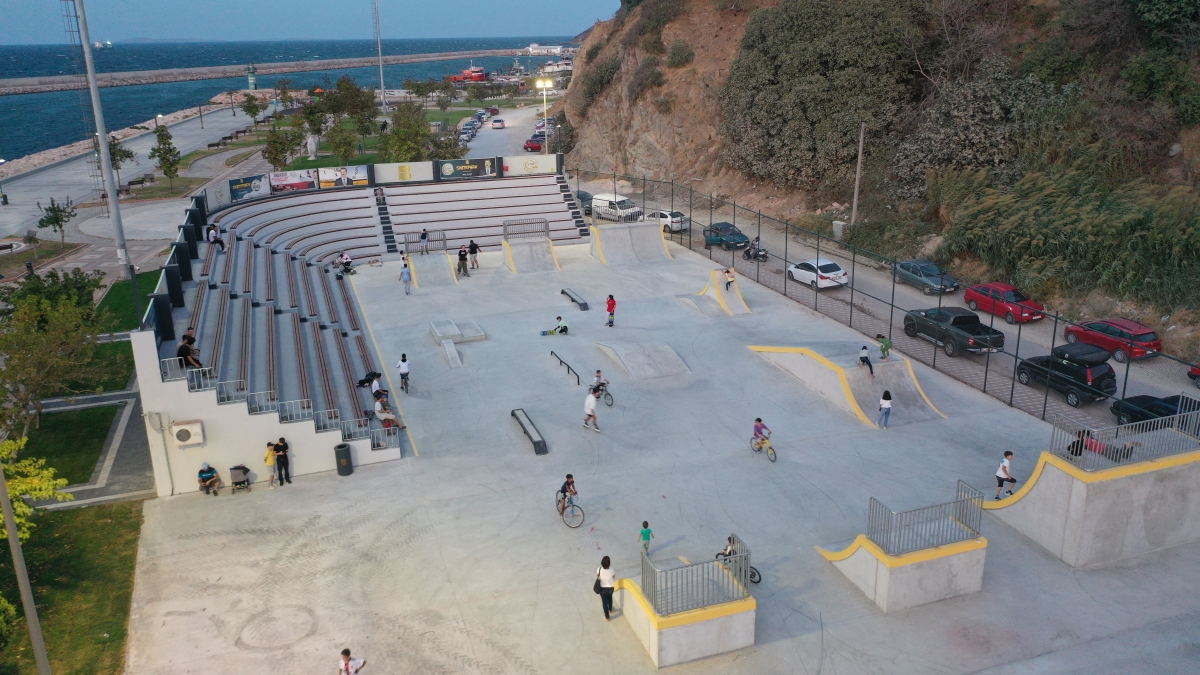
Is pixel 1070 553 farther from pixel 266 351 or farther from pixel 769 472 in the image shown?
pixel 266 351

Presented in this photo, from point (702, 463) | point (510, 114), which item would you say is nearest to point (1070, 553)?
point (702, 463)

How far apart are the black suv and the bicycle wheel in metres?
14.0

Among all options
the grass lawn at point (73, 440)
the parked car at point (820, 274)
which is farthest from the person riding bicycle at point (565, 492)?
the parked car at point (820, 274)

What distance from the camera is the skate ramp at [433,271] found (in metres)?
36.3

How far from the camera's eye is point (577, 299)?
1309 inches

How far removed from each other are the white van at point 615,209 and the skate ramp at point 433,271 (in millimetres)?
12666

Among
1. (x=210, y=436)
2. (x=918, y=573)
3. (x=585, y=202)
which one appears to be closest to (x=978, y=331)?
(x=918, y=573)

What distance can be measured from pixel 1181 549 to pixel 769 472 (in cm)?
834

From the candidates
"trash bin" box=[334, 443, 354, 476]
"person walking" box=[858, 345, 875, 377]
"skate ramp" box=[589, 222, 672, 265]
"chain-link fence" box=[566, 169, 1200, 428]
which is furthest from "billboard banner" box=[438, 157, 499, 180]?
"trash bin" box=[334, 443, 354, 476]

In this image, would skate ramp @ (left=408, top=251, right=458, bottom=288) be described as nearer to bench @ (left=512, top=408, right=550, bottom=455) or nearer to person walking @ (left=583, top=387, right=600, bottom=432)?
bench @ (left=512, top=408, right=550, bottom=455)

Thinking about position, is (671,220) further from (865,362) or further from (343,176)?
(865,362)

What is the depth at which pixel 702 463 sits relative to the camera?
2095 cm

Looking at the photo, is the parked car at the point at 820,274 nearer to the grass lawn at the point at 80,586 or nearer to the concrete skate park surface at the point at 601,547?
the concrete skate park surface at the point at 601,547

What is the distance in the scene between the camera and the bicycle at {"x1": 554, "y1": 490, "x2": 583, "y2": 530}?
18.2m
